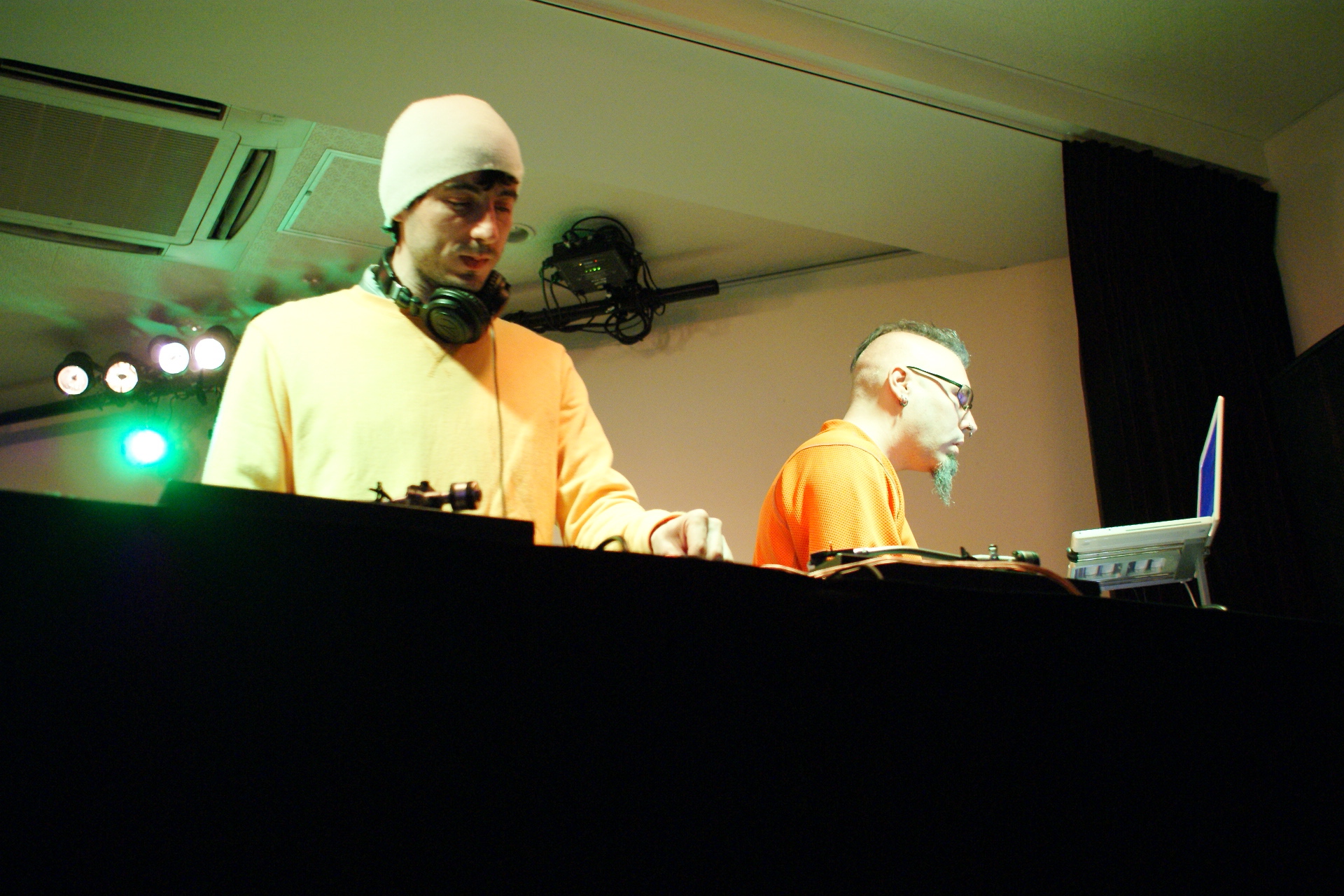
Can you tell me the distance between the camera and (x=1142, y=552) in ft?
5.61

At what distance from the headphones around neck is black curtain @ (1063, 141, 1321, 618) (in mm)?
2417

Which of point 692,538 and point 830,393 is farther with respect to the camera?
point 830,393

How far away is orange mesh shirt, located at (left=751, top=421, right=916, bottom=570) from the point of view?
197cm

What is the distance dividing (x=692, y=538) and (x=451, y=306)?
0.66 meters

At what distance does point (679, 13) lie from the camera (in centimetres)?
257

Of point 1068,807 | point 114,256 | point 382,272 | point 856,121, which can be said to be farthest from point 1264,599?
point 114,256

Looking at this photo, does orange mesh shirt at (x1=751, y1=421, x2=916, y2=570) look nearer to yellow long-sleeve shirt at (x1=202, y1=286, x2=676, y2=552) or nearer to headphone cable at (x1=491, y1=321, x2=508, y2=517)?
yellow long-sleeve shirt at (x1=202, y1=286, x2=676, y2=552)

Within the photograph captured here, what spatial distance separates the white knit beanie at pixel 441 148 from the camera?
1.44 meters

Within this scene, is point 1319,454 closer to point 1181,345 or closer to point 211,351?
point 1181,345

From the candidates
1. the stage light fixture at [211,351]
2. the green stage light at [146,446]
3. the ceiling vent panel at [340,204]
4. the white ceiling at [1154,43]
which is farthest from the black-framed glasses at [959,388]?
the green stage light at [146,446]

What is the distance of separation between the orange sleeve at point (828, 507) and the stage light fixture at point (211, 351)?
349cm

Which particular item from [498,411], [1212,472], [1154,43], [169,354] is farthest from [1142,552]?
[169,354]

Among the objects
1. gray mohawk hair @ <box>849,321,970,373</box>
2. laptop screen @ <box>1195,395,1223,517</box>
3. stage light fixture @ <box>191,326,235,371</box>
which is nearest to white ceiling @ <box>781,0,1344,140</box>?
gray mohawk hair @ <box>849,321,970,373</box>

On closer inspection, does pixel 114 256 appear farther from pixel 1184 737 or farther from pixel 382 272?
pixel 1184 737
